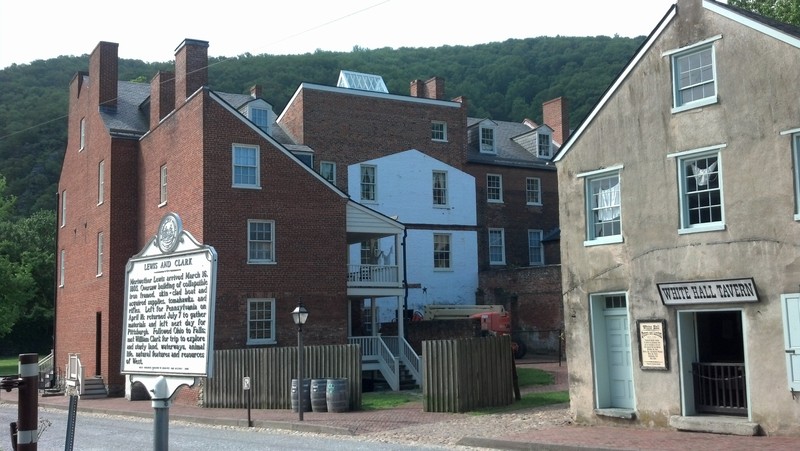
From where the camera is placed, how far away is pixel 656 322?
703 inches

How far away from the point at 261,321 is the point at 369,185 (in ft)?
41.8

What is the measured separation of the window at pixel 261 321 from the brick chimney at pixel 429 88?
60.3ft

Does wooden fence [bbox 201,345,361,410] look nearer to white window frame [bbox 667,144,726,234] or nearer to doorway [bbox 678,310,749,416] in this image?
doorway [bbox 678,310,749,416]

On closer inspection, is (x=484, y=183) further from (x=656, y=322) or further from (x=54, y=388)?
(x=656, y=322)

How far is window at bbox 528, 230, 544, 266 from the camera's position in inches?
1804

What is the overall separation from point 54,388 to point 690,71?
29.6 m

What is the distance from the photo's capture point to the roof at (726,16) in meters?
16.1

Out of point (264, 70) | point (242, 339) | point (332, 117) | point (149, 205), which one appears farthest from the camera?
point (264, 70)

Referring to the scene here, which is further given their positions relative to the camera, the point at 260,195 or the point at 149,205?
the point at 149,205

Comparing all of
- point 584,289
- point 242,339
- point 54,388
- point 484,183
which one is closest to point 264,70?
point 484,183

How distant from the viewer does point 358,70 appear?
8669 centimetres

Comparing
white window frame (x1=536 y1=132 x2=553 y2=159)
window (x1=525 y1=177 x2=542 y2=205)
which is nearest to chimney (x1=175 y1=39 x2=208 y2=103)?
window (x1=525 y1=177 x2=542 y2=205)

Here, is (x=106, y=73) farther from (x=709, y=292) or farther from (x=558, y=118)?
(x=709, y=292)

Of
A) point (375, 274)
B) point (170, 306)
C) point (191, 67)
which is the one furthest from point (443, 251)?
point (170, 306)
